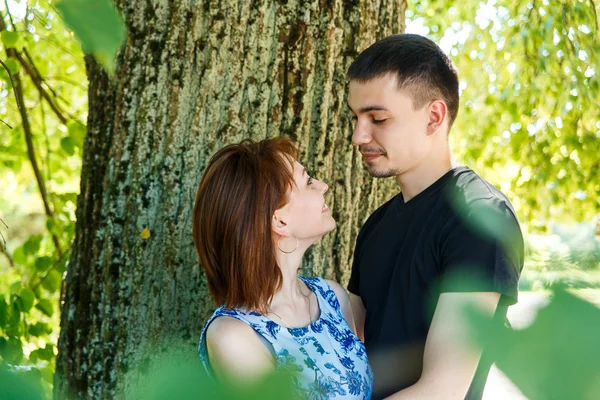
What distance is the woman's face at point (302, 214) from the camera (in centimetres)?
192

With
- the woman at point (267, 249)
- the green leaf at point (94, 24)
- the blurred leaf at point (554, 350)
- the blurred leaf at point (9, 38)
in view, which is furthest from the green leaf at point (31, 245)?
the blurred leaf at point (554, 350)

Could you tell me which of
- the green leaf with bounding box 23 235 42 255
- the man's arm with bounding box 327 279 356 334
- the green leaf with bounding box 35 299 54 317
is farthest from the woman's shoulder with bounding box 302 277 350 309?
the green leaf with bounding box 23 235 42 255

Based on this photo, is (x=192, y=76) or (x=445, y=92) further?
(x=192, y=76)

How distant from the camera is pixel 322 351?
1.90 metres

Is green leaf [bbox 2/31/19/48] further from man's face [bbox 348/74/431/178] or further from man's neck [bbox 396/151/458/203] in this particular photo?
man's neck [bbox 396/151/458/203]

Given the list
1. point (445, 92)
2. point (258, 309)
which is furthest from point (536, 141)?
point (258, 309)

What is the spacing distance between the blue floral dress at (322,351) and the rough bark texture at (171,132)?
1.28 ft

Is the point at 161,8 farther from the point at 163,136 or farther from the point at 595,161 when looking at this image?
the point at 595,161

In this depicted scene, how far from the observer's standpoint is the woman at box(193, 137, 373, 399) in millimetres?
1845

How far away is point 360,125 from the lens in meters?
1.95

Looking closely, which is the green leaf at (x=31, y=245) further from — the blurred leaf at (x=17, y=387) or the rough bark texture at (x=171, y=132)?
the blurred leaf at (x=17, y=387)

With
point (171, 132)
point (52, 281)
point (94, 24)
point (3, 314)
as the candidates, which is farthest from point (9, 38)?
point (94, 24)

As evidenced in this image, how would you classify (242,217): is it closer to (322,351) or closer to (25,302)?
(322,351)

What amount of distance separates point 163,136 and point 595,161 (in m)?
4.23
